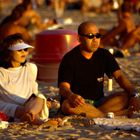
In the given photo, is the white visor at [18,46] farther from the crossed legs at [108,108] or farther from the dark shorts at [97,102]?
the dark shorts at [97,102]

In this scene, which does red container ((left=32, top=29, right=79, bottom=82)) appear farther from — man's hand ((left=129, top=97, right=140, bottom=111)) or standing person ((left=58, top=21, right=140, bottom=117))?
man's hand ((left=129, top=97, right=140, bottom=111))

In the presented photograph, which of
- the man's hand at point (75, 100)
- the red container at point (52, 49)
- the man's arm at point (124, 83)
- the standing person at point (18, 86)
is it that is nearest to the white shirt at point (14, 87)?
the standing person at point (18, 86)

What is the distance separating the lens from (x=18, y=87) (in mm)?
5852

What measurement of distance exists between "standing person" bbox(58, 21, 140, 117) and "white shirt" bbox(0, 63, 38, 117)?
11.7 inches

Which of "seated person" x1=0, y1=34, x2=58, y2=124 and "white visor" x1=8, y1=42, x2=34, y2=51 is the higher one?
"white visor" x1=8, y1=42, x2=34, y2=51

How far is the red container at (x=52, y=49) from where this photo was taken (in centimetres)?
897

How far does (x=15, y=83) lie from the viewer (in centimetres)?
586

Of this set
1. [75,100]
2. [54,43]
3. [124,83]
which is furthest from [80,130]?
[54,43]

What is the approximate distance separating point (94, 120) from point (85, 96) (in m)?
0.47

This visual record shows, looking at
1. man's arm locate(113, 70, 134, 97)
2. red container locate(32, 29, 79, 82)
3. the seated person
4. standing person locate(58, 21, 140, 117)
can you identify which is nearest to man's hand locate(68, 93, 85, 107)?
standing person locate(58, 21, 140, 117)

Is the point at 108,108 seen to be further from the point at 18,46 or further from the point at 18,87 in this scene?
the point at 18,46

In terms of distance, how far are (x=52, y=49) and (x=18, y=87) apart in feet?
10.7

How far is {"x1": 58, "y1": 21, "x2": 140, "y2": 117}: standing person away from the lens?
19.3 ft

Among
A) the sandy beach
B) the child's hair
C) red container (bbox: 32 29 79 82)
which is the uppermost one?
red container (bbox: 32 29 79 82)
